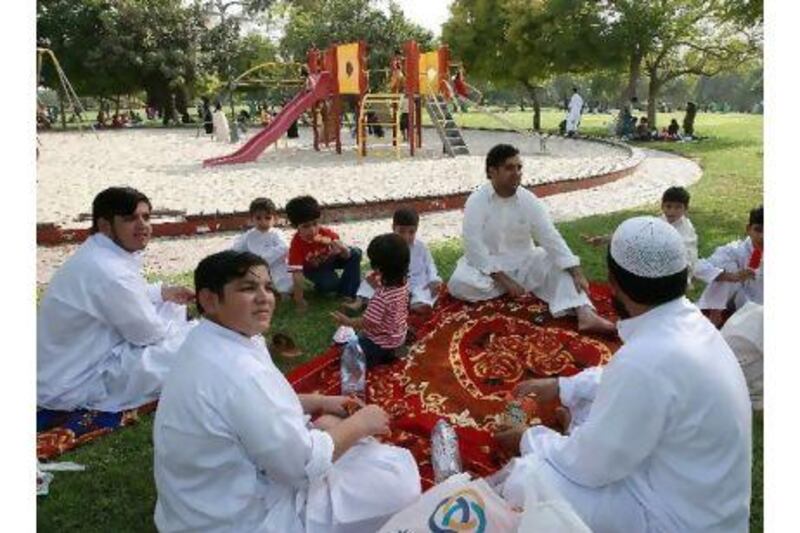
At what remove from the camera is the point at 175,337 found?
459 cm

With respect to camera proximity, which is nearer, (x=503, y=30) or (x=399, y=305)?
(x=399, y=305)

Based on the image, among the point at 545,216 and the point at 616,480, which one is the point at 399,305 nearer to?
the point at 545,216

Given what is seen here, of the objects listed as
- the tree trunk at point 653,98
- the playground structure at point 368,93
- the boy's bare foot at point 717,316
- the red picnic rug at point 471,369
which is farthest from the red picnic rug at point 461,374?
the tree trunk at point 653,98

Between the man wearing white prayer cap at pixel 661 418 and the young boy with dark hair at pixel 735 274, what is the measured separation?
2.91 m

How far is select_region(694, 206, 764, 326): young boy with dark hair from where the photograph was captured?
5.15m

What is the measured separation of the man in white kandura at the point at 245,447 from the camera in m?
2.56

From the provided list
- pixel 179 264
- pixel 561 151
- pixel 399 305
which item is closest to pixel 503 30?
pixel 561 151

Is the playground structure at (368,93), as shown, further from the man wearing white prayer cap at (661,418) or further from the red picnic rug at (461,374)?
the man wearing white prayer cap at (661,418)

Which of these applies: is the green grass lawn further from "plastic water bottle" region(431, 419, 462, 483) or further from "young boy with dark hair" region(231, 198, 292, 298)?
"plastic water bottle" region(431, 419, 462, 483)

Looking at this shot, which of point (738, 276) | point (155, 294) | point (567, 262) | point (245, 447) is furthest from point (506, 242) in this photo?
point (245, 447)

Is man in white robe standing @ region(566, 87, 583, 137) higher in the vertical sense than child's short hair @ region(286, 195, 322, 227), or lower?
higher

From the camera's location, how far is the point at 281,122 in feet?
61.8

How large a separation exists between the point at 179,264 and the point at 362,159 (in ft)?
34.8

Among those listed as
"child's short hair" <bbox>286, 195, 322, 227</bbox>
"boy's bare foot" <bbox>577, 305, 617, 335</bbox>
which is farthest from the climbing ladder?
"boy's bare foot" <bbox>577, 305, 617, 335</bbox>
